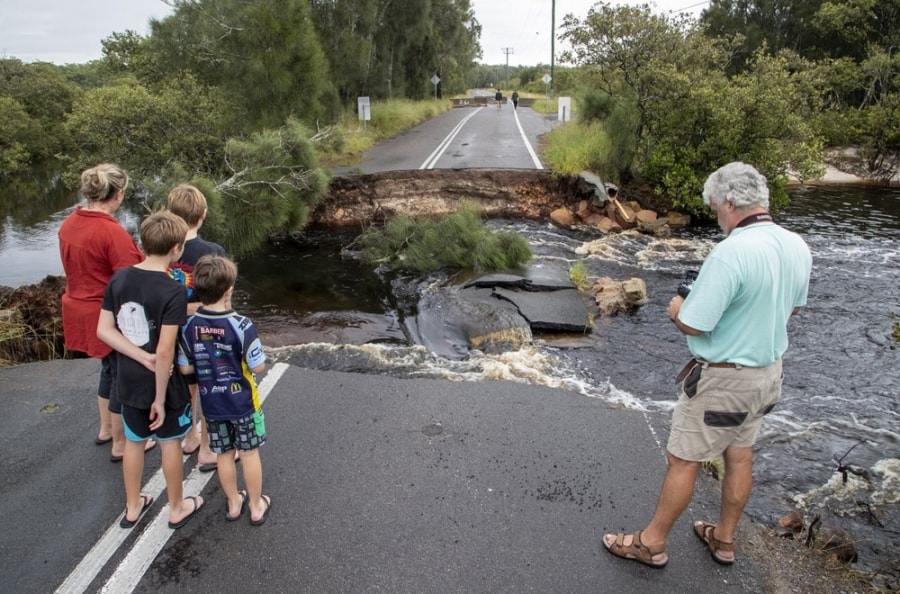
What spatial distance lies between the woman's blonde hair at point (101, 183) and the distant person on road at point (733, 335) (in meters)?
3.39

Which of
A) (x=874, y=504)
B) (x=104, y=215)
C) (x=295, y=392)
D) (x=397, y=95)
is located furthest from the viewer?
(x=397, y=95)

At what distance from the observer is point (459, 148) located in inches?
822

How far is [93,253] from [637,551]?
3.66 meters

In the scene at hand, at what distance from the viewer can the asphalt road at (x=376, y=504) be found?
3.01 meters

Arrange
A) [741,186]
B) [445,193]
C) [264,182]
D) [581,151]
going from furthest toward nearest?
[581,151] → [445,193] → [264,182] → [741,186]

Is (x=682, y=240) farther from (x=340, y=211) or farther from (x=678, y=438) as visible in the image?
(x=678, y=438)

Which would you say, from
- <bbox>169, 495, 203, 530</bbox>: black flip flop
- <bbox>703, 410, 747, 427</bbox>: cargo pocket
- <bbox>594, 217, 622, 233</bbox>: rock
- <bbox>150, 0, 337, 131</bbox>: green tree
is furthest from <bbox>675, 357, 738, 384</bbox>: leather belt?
<bbox>150, 0, 337, 131</bbox>: green tree

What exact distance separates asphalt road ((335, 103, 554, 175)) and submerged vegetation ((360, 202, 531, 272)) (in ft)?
16.2

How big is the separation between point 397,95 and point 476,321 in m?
31.6

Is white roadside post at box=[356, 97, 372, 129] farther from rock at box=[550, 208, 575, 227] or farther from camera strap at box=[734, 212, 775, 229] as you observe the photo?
camera strap at box=[734, 212, 775, 229]

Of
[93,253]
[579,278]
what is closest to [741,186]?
[93,253]

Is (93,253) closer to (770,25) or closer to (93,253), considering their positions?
(93,253)

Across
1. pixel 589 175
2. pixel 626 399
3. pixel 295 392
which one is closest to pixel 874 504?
pixel 626 399

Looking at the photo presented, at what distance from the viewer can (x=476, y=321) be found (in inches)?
296
